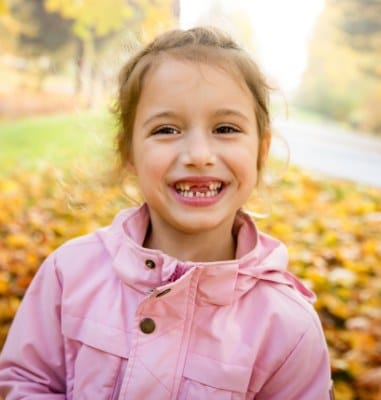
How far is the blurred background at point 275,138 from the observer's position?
234cm

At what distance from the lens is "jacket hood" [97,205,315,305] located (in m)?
1.32

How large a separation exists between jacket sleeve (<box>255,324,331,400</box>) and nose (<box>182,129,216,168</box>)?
0.48 m

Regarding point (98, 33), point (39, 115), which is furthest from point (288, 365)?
A: point (39, 115)

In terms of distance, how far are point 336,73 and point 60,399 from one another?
4.16m

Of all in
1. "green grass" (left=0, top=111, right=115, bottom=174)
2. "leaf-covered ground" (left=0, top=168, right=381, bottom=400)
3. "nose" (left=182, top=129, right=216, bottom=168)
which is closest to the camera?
"nose" (left=182, top=129, right=216, bottom=168)

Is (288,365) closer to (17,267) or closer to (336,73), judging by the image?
(17,267)

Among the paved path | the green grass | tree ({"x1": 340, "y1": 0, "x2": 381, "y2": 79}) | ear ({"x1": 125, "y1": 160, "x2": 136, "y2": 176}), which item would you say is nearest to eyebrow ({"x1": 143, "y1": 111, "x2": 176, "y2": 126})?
ear ({"x1": 125, "y1": 160, "x2": 136, "y2": 176})

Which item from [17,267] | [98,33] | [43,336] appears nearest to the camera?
[43,336]

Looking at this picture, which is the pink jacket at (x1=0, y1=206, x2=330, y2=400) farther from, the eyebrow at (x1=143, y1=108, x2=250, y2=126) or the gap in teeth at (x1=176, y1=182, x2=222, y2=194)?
the eyebrow at (x1=143, y1=108, x2=250, y2=126)

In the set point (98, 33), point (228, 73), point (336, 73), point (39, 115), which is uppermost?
point (228, 73)

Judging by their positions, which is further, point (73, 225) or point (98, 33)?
point (98, 33)

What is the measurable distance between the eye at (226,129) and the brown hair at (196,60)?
0.13m

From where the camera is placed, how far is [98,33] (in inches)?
150

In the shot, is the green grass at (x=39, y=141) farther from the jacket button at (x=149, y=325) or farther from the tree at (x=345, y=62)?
the jacket button at (x=149, y=325)
